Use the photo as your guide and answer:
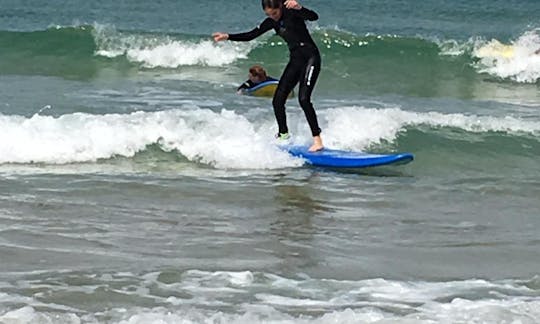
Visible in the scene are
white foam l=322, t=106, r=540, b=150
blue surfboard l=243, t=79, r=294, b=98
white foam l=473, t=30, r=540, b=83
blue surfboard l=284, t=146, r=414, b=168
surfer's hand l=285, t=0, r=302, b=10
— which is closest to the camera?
surfer's hand l=285, t=0, r=302, b=10

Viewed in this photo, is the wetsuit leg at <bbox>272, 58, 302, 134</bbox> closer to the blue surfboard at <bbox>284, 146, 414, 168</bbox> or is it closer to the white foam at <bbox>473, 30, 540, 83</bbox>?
the blue surfboard at <bbox>284, 146, 414, 168</bbox>

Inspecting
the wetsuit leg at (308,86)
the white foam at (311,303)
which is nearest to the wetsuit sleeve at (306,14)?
the wetsuit leg at (308,86)

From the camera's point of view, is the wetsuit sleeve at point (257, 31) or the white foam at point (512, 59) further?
the white foam at point (512, 59)

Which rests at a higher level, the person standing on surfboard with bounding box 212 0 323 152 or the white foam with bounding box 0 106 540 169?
the person standing on surfboard with bounding box 212 0 323 152

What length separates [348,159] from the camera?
9328 millimetres

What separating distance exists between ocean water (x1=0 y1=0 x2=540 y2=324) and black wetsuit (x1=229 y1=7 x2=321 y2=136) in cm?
50

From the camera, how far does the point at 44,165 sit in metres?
9.24

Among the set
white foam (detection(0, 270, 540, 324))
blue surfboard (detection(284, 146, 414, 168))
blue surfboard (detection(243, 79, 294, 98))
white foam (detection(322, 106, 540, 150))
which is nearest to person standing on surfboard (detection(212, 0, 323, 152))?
blue surfboard (detection(284, 146, 414, 168))

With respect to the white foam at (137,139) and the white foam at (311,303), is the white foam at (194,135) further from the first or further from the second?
the white foam at (311,303)

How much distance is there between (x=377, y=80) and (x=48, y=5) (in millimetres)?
14789

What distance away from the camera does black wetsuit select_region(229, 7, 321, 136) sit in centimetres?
934

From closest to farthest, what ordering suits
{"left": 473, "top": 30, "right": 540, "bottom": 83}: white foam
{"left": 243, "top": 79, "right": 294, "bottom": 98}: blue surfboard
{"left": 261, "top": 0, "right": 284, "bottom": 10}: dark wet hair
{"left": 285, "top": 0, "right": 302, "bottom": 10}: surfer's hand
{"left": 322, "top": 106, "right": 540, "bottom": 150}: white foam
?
1. {"left": 285, "top": 0, "right": 302, "bottom": 10}: surfer's hand
2. {"left": 261, "top": 0, "right": 284, "bottom": 10}: dark wet hair
3. {"left": 322, "top": 106, "right": 540, "bottom": 150}: white foam
4. {"left": 243, "top": 79, "right": 294, "bottom": 98}: blue surfboard
5. {"left": 473, "top": 30, "right": 540, "bottom": 83}: white foam

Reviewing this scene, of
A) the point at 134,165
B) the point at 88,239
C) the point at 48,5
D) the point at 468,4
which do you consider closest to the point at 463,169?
the point at 134,165

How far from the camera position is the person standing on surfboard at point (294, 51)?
9.21m
